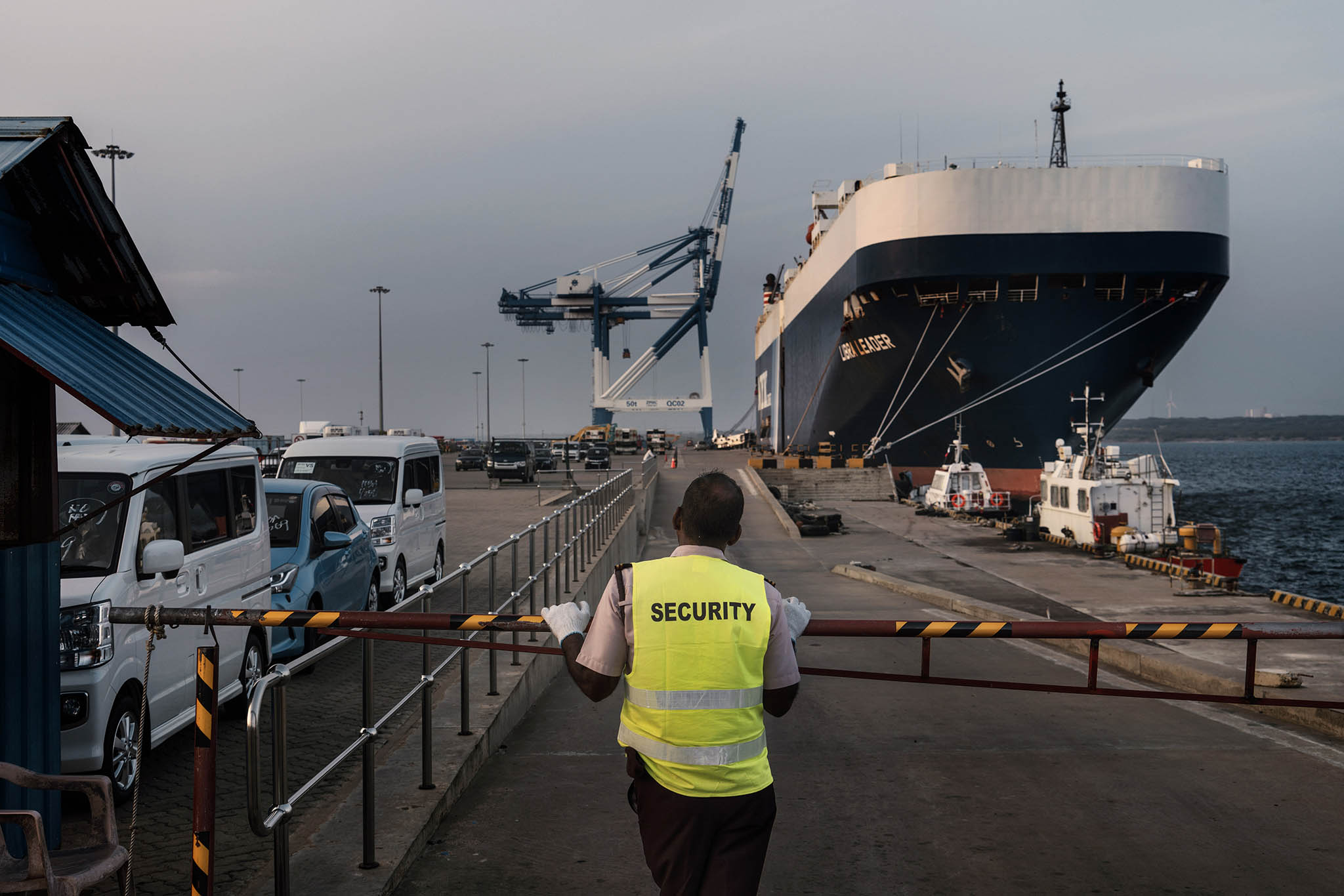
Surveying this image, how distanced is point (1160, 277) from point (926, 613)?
29.9m

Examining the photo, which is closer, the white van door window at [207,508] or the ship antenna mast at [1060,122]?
the white van door window at [207,508]

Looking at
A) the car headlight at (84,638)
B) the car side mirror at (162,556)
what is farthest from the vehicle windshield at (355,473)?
the car headlight at (84,638)

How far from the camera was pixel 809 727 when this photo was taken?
8125 mm

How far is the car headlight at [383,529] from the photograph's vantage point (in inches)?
503

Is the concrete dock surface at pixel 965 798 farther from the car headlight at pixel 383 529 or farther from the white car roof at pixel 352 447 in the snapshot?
the white car roof at pixel 352 447

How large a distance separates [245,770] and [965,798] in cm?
433

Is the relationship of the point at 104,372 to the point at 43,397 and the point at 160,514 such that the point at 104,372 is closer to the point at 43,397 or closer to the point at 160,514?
the point at 43,397

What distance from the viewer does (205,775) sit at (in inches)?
148

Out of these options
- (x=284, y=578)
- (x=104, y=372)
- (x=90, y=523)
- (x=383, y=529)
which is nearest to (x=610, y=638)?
(x=104, y=372)

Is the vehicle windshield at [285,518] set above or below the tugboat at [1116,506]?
above

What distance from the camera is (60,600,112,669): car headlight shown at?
5398mm

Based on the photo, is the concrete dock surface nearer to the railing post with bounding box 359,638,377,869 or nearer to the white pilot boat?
the railing post with bounding box 359,638,377,869

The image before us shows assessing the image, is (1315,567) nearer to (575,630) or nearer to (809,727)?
(809,727)

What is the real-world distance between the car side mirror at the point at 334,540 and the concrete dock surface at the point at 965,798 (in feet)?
7.79
